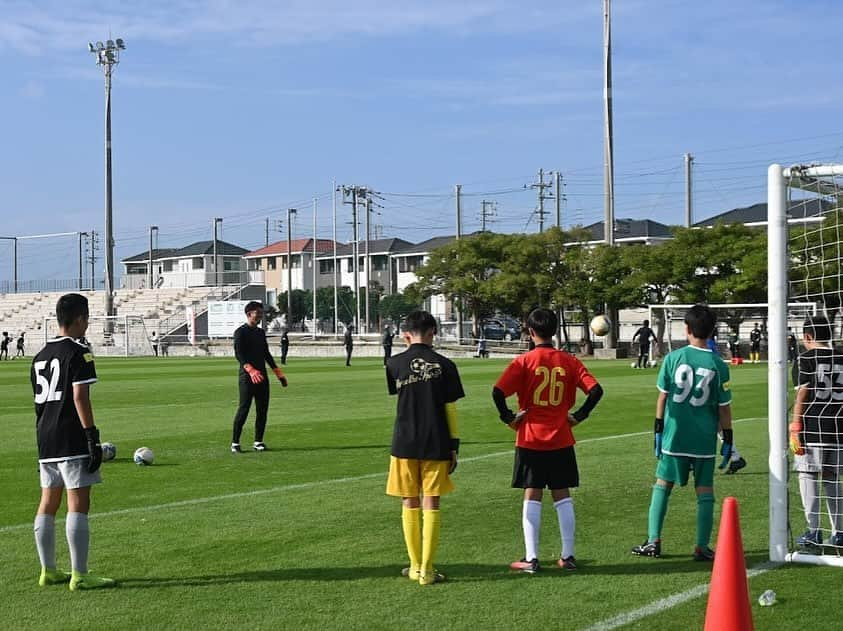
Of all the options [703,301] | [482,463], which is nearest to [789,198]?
[482,463]

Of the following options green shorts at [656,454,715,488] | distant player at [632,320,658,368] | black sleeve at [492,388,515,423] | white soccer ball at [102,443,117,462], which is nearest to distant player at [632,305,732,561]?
green shorts at [656,454,715,488]

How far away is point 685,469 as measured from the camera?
784 cm

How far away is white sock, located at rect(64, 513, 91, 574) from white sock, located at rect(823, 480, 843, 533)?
558cm

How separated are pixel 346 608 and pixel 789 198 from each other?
4624mm

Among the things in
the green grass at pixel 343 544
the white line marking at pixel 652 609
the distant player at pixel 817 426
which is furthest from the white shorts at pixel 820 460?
the white line marking at pixel 652 609

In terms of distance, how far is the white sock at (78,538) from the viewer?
703 cm

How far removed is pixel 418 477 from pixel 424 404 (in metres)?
0.50

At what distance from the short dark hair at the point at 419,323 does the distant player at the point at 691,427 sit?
71.2 inches

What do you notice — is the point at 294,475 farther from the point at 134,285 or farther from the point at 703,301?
the point at 134,285

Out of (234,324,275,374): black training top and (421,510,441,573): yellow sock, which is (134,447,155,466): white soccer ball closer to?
(234,324,275,374): black training top

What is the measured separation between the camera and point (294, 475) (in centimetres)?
1226

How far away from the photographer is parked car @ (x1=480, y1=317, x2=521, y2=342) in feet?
226

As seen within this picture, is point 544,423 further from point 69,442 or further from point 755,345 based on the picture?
point 755,345

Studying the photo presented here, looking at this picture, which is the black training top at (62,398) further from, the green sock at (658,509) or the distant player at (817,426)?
the distant player at (817,426)
